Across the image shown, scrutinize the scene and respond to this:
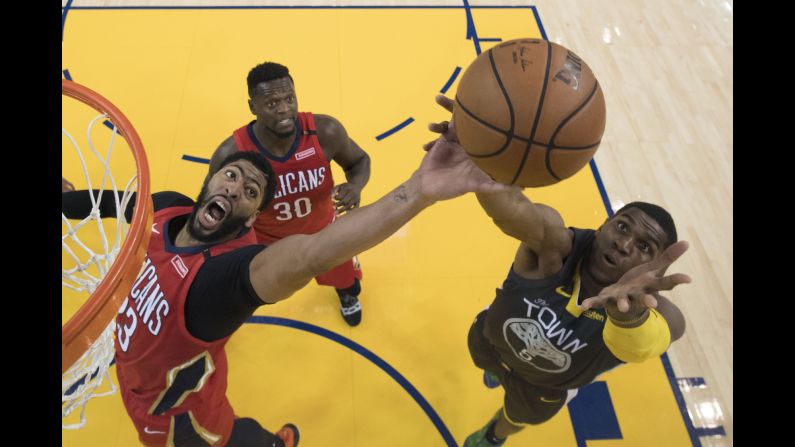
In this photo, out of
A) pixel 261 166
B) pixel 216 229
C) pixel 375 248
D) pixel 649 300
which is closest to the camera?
pixel 649 300

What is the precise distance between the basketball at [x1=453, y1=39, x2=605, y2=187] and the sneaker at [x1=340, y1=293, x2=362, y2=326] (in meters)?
1.93

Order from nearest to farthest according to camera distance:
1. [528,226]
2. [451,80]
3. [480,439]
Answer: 1. [528,226]
2. [480,439]
3. [451,80]

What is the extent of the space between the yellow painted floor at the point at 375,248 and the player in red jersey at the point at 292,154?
0.69 m

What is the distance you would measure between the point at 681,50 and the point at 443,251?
393cm

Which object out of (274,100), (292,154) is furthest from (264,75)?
(292,154)

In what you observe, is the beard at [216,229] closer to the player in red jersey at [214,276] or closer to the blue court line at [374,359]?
the player in red jersey at [214,276]

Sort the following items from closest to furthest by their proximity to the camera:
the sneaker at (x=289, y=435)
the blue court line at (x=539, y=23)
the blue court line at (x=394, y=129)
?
the sneaker at (x=289, y=435), the blue court line at (x=394, y=129), the blue court line at (x=539, y=23)

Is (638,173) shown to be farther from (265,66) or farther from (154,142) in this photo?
(154,142)

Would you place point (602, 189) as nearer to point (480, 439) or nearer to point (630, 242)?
point (480, 439)

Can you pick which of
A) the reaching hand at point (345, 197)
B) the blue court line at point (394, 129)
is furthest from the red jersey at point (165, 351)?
the blue court line at point (394, 129)

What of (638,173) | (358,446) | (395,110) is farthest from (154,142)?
(638,173)

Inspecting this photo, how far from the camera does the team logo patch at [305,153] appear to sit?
2.91 metres

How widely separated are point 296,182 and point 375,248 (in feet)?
4.02

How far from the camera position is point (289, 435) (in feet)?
9.62
